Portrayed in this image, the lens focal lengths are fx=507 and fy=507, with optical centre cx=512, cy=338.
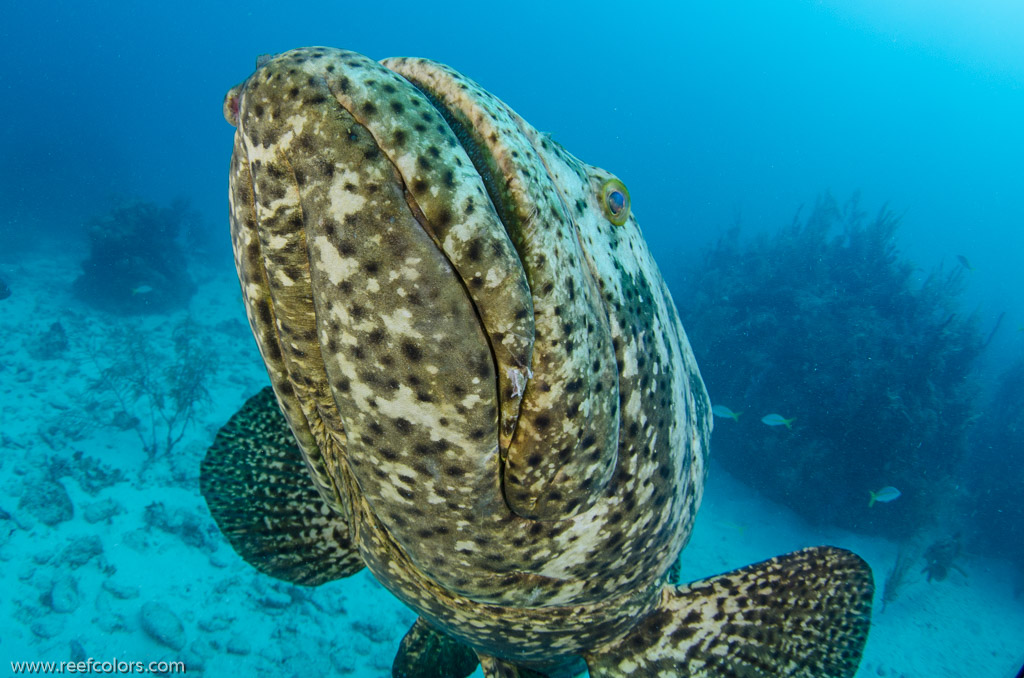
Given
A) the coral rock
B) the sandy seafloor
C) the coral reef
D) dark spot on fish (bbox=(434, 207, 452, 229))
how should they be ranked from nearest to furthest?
dark spot on fish (bbox=(434, 207, 452, 229)), the coral rock, the sandy seafloor, the coral reef

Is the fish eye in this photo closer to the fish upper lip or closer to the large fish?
the large fish

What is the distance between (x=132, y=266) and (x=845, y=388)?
74.7 feet

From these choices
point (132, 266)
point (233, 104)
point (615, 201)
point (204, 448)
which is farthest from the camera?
point (132, 266)

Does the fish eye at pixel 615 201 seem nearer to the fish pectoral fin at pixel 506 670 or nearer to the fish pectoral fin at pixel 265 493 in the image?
the fish pectoral fin at pixel 265 493

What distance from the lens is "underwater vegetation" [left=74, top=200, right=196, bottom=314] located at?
57.5ft

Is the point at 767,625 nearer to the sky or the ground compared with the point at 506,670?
nearer to the sky

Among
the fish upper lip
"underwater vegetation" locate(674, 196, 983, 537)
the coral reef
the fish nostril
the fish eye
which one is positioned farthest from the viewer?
"underwater vegetation" locate(674, 196, 983, 537)

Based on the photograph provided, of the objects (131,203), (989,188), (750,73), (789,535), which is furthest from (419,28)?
(789,535)

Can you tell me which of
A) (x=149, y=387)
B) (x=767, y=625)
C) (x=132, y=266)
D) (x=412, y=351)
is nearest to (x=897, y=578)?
(x=767, y=625)

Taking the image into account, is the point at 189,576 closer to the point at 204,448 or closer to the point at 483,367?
the point at 204,448

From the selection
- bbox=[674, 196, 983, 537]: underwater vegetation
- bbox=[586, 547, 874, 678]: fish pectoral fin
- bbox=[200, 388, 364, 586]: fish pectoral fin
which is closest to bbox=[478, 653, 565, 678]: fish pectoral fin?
bbox=[586, 547, 874, 678]: fish pectoral fin

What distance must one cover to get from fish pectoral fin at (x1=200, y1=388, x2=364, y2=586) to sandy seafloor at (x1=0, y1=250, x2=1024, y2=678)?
5.84 metres

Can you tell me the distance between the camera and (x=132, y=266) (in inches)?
707

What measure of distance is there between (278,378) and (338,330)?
20.4 inches
